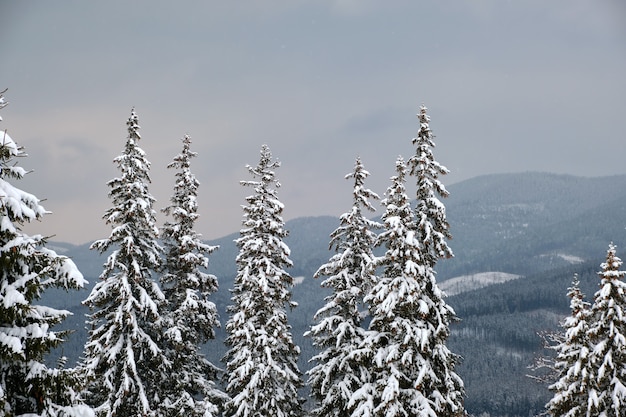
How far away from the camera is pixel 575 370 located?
73.4ft

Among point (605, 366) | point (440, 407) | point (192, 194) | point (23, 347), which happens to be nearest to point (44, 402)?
point (23, 347)

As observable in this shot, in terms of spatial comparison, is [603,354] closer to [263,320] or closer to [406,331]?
[406,331]

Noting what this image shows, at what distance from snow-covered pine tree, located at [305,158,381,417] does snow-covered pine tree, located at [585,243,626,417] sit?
9.67 metres

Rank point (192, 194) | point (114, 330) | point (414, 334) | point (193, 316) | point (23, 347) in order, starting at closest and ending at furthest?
1. point (23, 347)
2. point (414, 334)
3. point (114, 330)
4. point (193, 316)
5. point (192, 194)

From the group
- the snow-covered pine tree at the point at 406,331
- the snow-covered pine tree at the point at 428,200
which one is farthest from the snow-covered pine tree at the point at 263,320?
the snow-covered pine tree at the point at 428,200

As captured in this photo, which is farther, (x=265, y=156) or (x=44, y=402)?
(x=265, y=156)

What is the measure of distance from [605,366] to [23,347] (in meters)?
21.4

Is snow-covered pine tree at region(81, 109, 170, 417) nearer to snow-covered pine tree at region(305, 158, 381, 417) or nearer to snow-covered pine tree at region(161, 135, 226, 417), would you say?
snow-covered pine tree at region(161, 135, 226, 417)

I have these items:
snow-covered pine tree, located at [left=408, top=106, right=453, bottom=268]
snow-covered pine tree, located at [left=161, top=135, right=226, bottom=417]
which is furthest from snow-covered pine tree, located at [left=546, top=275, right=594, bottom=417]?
snow-covered pine tree, located at [left=161, top=135, right=226, bottom=417]

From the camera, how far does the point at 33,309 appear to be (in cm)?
1080

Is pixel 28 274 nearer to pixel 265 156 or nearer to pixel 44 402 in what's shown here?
pixel 44 402

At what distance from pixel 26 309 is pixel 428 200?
15490mm

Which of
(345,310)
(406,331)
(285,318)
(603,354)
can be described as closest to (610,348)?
(603,354)

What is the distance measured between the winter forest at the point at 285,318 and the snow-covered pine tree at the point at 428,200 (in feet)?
0.20
